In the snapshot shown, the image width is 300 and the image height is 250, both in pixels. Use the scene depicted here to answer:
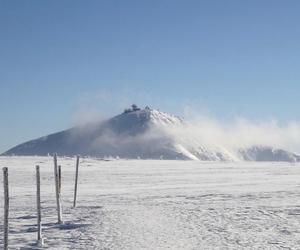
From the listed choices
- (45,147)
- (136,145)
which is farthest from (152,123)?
(45,147)

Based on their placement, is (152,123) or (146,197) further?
(152,123)

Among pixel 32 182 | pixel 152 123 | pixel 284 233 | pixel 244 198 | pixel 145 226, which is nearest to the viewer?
pixel 284 233

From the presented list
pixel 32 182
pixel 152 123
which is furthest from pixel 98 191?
pixel 152 123

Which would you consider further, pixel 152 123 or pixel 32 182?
pixel 152 123

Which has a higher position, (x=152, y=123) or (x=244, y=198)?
(x=152, y=123)

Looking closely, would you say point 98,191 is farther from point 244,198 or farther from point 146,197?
point 244,198

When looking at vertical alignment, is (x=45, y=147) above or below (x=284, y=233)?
above

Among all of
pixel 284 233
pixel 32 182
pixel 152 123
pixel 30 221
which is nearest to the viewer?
pixel 284 233

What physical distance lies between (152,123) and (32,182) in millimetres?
153804

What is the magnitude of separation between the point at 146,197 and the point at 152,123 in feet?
540

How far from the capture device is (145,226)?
18.2m

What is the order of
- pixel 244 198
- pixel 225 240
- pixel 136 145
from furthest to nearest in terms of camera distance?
pixel 136 145 → pixel 244 198 → pixel 225 240

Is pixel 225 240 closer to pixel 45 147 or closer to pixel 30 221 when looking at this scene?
pixel 30 221

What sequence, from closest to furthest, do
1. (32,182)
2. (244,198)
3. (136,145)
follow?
(244,198)
(32,182)
(136,145)
